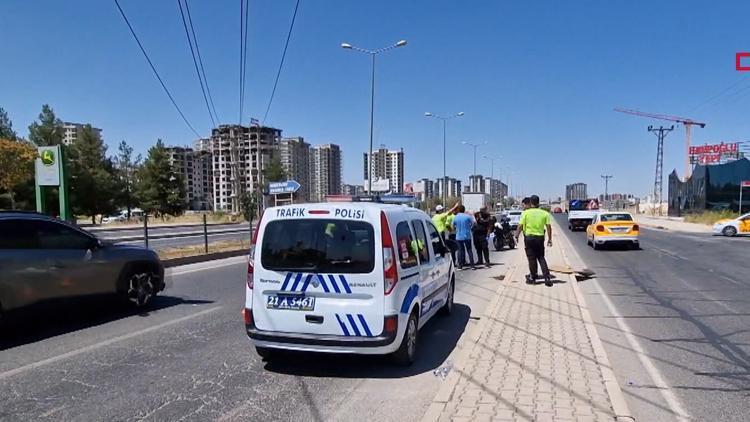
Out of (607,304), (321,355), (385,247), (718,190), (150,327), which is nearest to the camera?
(385,247)

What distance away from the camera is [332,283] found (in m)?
5.53

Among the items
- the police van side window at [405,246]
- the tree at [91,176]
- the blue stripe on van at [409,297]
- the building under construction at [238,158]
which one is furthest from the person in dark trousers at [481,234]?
the tree at [91,176]

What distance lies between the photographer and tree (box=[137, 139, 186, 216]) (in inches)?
2997

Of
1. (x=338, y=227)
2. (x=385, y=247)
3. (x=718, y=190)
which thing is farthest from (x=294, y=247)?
(x=718, y=190)

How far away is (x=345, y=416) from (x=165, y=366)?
2452 millimetres

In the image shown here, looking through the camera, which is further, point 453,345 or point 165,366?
point 453,345

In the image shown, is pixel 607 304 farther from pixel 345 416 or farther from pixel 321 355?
pixel 345 416

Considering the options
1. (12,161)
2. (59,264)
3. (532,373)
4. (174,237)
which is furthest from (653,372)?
(12,161)

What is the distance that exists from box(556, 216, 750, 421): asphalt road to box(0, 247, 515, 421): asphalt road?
6.28 ft

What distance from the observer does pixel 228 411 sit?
14.9 ft

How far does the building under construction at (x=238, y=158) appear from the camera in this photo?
6327 cm

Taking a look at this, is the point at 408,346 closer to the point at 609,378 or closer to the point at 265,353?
the point at 265,353

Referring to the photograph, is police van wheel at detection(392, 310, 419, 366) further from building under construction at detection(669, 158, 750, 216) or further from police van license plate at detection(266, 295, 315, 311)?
building under construction at detection(669, 158, 750, 216)

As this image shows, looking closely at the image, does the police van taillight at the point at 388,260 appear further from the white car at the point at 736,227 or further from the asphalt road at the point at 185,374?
the white car at the point at 736,227
